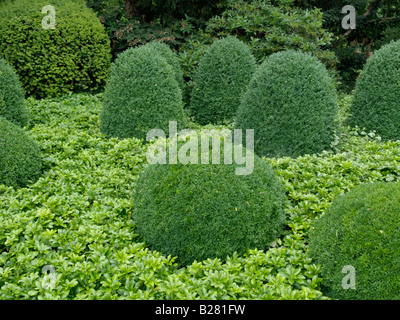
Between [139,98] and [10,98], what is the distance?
2214 mm

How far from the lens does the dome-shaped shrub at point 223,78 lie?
21.5 feet

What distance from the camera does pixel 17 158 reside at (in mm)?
4168

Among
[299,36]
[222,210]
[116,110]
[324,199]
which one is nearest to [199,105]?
[116,110]

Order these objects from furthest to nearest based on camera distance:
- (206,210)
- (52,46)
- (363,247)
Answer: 1. (52,46)
2. (206,210)
3. (363,247)

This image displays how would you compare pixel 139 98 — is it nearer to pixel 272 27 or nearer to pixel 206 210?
pixel 206 210

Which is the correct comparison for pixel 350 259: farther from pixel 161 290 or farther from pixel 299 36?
pixel 299 36

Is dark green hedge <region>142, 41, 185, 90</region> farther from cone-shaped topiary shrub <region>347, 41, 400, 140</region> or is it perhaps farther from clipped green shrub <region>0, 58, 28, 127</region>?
cone-shaped topiary shrub <region>347, 41, 400, 140</region>

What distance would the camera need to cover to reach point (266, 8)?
8.37 meters

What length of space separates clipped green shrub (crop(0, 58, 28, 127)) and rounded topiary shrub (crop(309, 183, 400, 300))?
5.08m

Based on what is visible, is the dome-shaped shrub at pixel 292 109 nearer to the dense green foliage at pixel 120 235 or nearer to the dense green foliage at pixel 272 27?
the dense green foliage at pixel 120 235

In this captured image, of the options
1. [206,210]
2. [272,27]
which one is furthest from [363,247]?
[272,27]

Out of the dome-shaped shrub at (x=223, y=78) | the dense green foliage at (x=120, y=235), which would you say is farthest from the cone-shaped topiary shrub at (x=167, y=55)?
the dense green foliage at (x=120, y=235)

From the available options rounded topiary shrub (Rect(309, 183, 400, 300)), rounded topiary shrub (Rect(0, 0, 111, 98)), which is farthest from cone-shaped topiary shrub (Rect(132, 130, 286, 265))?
rounded topiary shrub (Rect(0, 0, 111, 98))
